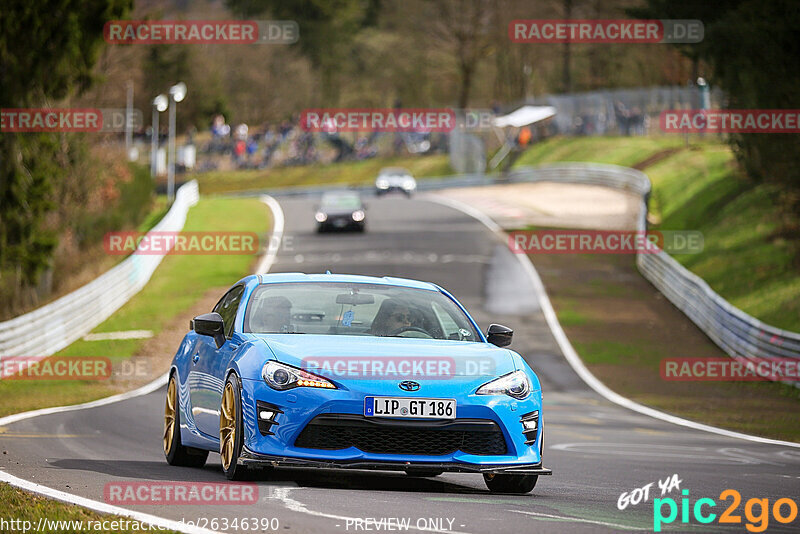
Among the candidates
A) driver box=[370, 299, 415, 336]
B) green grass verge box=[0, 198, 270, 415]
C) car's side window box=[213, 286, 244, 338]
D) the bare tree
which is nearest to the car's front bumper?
driver box=[370, 299, 415, 336]

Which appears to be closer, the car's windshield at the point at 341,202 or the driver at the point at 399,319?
the driver at the point at 399,319

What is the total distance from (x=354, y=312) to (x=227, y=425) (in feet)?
4.33

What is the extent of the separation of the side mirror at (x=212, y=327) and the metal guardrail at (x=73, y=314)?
15554 millimetres

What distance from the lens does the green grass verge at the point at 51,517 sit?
664cm

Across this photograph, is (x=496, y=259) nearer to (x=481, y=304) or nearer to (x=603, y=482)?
(x=481, y=304)

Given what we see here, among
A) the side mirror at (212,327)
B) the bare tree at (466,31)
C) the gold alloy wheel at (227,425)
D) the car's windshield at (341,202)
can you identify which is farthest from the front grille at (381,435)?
the bare tree at (466,31)

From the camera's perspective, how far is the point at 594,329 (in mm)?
33438

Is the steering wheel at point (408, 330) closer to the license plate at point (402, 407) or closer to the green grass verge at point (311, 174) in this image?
the license plate at point (402, 407)

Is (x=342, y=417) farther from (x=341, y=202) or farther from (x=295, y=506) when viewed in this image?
(x=341, y=202)

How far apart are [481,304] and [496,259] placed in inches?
338

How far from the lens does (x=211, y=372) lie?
978cm

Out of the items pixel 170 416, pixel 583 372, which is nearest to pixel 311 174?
pixel 583 372

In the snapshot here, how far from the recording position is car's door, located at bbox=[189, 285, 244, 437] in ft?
31.2

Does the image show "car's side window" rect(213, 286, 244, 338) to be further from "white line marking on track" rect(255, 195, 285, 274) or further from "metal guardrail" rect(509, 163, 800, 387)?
"white line marking on track" rect(255, 195, 285, 274)
